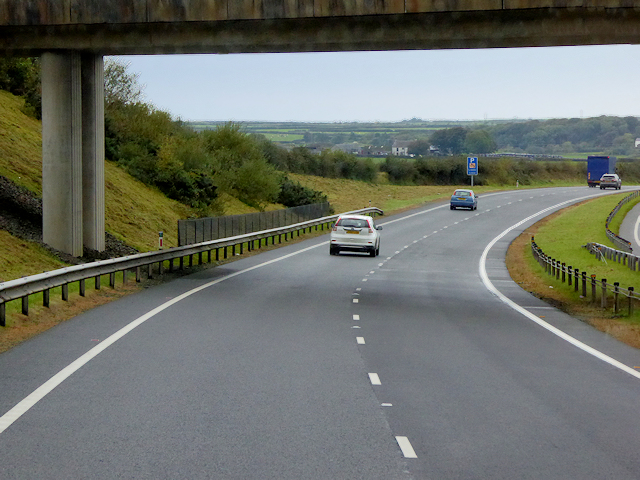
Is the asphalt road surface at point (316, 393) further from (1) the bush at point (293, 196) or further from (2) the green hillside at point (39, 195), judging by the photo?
(1) the bush at point (293, 196)

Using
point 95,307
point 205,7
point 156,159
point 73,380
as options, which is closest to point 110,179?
point 156,159

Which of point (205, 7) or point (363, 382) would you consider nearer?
point (363, 382)

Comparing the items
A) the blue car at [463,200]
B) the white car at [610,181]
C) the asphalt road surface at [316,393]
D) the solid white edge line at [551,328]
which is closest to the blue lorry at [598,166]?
the white car at [610,181]

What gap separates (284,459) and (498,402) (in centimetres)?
325

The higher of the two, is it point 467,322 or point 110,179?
point 110,179

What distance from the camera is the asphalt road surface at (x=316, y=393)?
6.99m

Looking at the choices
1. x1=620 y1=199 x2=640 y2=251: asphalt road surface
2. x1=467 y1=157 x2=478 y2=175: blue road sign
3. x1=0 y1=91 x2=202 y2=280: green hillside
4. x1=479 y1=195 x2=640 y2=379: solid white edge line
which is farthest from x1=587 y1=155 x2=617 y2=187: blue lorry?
x1=479 y1=195 x2=640 y2=379: solid white edge line

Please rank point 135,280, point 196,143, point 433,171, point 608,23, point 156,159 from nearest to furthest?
point 608,23, point 135,280, point 156,159, point 196,143, point 433,171

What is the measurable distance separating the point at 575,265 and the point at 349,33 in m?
12.0

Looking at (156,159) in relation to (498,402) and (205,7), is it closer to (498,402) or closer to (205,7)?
(205,7)

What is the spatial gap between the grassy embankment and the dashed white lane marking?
766 cm

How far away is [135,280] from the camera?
72.6ft

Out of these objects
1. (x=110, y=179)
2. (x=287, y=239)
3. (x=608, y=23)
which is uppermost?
(x=608, y=23)

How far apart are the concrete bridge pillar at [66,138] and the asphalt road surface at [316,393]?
21.8 feet
